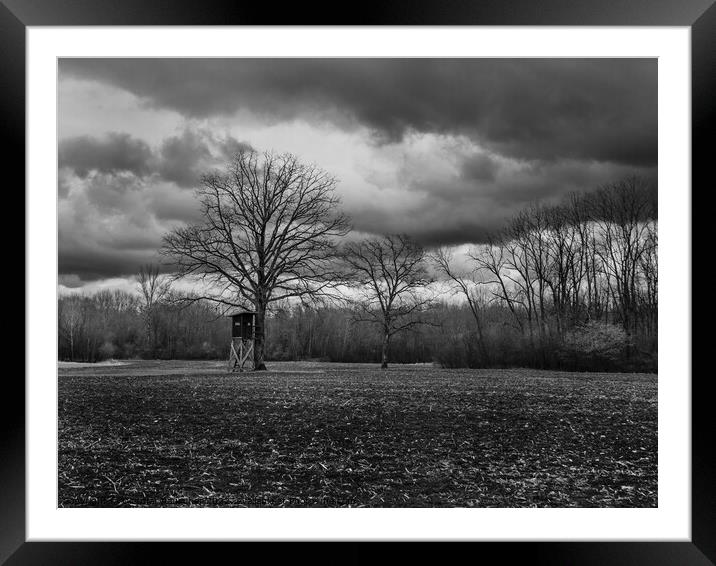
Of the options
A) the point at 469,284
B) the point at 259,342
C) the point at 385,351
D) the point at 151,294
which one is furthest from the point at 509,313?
the point at 151,294

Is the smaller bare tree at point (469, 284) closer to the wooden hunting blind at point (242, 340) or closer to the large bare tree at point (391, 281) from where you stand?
the large bare tree at point (391, 281)

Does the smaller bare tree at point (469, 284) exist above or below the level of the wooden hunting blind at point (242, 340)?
above

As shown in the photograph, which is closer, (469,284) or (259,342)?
(259,342)

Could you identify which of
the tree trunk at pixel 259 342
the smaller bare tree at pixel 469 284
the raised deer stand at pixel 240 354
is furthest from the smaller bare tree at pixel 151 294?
the smaller bare tree at pixel 469 284

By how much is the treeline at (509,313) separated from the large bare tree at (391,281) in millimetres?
731

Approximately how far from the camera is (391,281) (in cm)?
1733
